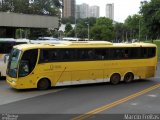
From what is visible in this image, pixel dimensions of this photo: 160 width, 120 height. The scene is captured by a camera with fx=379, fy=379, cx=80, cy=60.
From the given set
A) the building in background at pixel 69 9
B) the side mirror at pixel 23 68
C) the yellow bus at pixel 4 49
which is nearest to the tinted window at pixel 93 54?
the side mirror at pixel 23 68

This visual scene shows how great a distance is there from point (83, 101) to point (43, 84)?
4173 mm

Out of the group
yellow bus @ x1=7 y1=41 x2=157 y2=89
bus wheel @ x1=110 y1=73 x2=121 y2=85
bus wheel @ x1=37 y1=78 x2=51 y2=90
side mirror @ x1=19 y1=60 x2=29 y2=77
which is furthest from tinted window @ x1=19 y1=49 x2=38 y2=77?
bus wheel @ x1=110 y1=73 x2=121 y2=85

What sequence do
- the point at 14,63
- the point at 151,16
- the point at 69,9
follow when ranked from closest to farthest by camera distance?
the point at 14,63 → the point at 151,16 → the point at 69,9

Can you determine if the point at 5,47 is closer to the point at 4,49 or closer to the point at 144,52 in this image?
the point at 4,49

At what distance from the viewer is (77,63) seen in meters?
20.9

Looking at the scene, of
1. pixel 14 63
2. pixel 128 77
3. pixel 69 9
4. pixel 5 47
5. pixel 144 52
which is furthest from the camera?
pixel 69 9

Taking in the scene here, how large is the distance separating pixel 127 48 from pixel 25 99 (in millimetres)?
8394

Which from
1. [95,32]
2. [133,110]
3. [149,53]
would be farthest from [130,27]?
[133,110]

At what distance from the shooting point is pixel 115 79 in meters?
22.4

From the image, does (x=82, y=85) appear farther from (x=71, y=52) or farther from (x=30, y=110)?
(x=30, y=110)

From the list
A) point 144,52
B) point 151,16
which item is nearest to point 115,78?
point 144,52

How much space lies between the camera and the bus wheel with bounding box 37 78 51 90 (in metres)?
19.8

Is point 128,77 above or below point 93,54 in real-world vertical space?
below

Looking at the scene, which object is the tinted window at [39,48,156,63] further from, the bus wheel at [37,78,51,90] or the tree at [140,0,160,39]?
the tree at [140,0,160,39]
